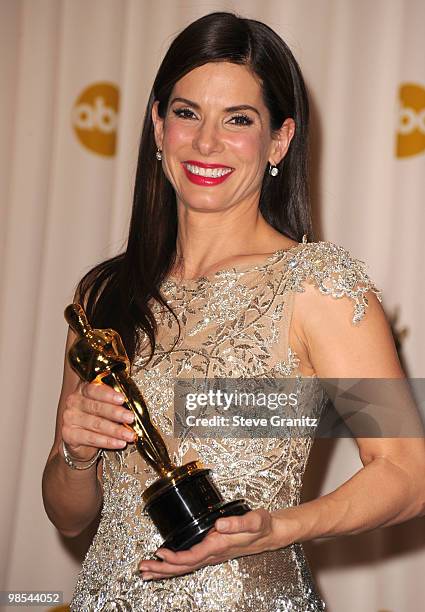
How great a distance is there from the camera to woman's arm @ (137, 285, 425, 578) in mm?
1108

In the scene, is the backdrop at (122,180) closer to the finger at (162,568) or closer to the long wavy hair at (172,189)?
the long wavy hair at (172,189)

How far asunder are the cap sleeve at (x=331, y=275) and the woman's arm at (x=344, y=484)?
12 mm

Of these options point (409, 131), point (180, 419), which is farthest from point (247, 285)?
point (409, 131)

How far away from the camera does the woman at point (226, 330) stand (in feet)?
4.19

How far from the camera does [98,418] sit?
4.16 feet

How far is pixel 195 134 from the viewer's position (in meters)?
1.55

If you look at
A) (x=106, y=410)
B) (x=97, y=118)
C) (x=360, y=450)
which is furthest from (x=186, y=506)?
(x=97, y=118)

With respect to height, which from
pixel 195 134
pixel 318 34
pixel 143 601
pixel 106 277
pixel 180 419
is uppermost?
pixel 318 34

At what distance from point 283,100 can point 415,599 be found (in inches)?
50.2

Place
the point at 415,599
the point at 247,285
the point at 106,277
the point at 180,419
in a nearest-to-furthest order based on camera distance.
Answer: the point at 180,419 → the point at 247,285 → the point at 106,277 → the point at 415,599

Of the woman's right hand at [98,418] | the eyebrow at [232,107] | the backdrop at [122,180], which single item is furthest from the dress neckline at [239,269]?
the backdrop at [122,180]

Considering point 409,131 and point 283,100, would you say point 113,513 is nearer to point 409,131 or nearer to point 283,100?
point 283,100

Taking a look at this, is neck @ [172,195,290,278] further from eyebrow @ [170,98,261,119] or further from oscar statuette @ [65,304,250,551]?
oscar statuette @ [65,304,250,551]

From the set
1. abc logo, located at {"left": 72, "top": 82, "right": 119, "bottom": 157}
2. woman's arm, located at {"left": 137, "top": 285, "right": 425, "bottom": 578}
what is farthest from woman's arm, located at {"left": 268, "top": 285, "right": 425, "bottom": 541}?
abc logo, located at {"left": 72, "top": 82, "right": 119, "bottom": 157}
